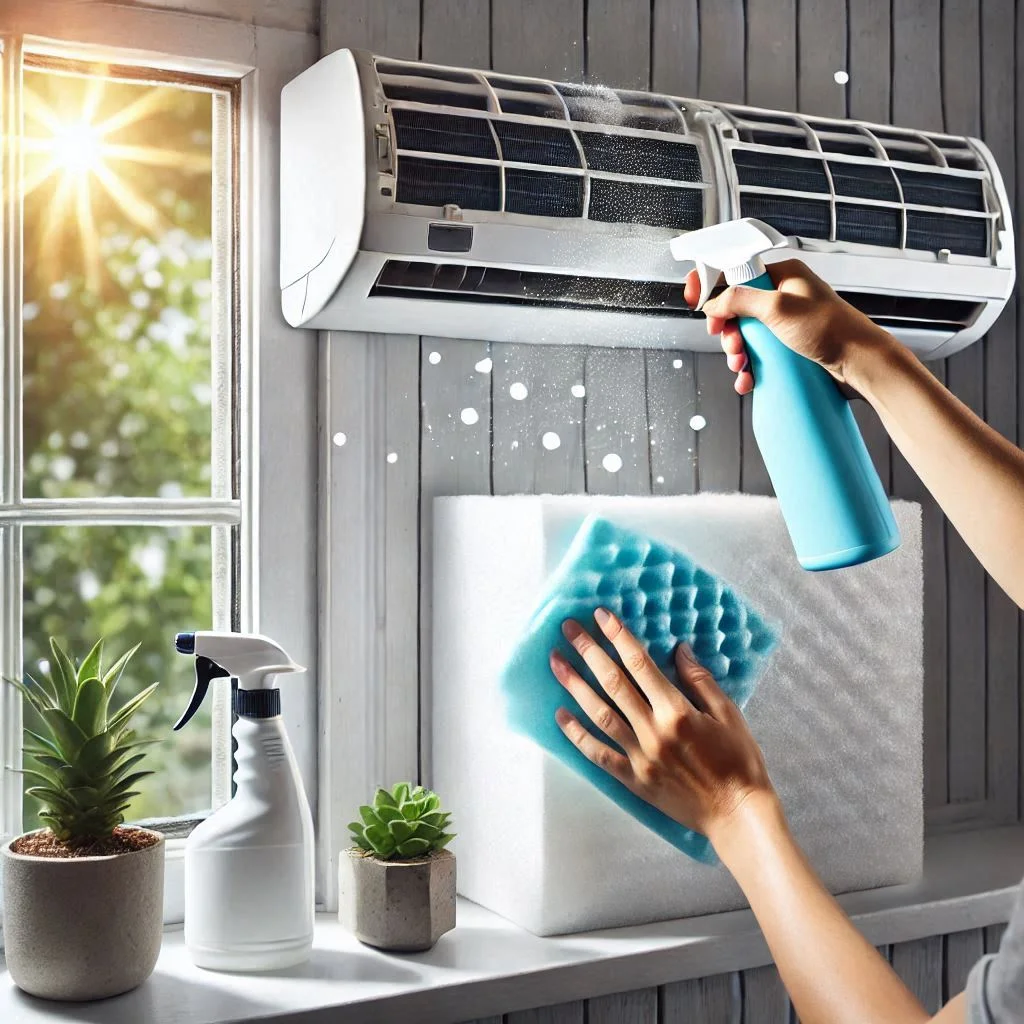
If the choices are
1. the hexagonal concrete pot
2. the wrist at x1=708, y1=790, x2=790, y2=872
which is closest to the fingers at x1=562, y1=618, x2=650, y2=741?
the wrist at x1=708, y1=790, x2=790, y2=872

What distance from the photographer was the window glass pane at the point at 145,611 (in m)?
1.19

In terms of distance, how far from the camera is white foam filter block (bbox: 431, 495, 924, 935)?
45.4 inches

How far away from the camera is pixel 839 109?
156 cm

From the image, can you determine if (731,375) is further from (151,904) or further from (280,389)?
(151,904)

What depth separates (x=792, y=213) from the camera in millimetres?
1290

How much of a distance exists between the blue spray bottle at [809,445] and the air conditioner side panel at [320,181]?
0.33 meters

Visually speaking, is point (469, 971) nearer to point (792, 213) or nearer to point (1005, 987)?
point (1005, 987)

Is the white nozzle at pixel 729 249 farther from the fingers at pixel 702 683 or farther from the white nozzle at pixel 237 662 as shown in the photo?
the white nozzle at pixel 237 662

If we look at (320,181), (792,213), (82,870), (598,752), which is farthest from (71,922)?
(792,213)

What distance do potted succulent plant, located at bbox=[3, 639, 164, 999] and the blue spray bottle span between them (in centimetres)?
62

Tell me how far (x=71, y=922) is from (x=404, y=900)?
30 centimetres

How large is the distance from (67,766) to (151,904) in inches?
5.6

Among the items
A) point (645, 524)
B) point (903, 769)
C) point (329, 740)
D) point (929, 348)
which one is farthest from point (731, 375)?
point (329, 740)

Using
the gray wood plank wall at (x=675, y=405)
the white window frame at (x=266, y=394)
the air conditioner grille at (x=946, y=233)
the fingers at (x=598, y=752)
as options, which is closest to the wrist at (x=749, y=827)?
the fingers at (x=598, y=752)
